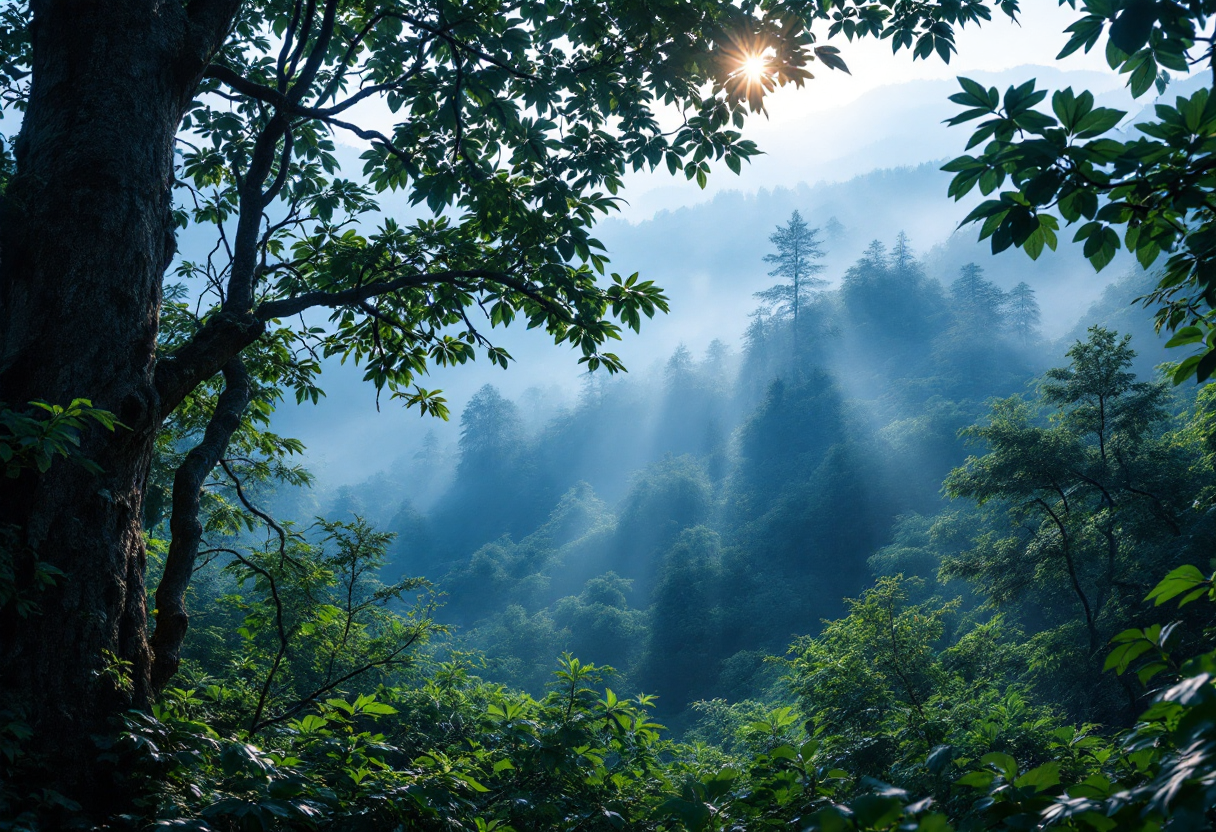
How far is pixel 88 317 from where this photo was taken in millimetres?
2154

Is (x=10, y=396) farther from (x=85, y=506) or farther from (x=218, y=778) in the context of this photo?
(x=218, y=778)

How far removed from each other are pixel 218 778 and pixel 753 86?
353 centimetres

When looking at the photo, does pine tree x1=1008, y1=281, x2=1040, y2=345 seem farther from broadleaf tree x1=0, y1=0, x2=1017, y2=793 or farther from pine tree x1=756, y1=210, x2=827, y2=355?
broadleaf tree x1=0, y1=0, x2=1017, y2=793

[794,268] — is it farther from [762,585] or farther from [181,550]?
[181,550]

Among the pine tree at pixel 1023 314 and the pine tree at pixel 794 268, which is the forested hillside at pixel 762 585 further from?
the pine tree at pixel 794 268

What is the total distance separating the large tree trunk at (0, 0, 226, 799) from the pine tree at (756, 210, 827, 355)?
5429cm

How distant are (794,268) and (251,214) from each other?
55.3 metres

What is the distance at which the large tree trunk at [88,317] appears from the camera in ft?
6.26

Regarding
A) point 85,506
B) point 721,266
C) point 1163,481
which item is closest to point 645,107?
point 85,506

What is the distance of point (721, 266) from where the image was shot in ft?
388

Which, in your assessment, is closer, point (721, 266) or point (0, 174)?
point (0, 174)

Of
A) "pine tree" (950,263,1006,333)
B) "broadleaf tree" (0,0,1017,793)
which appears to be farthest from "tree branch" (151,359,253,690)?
"pine tree" (950,263,1006,333)

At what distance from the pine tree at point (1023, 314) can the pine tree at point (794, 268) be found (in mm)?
13909

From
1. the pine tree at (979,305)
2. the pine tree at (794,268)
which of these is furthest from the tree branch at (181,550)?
the pine tree at (794,268)
